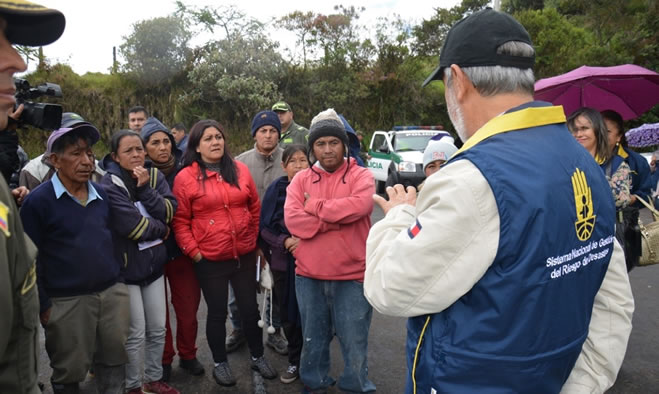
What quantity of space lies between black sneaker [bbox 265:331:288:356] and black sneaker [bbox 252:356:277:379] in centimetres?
41

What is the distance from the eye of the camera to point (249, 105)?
57.0ft

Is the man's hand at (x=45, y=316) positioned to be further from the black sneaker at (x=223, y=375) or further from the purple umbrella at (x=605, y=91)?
the purple umbrella at (x=605, y=91)

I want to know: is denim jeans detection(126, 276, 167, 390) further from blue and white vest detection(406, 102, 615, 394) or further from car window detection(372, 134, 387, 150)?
car window detection(372, 134, 387, 150)

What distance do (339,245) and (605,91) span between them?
3136 millimetres

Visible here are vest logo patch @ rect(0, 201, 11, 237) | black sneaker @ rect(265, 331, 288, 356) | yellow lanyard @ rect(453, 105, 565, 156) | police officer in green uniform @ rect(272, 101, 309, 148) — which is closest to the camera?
vest logo patch @ rect(0, 201, 11, 237)

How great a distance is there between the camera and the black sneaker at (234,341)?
4219 mm

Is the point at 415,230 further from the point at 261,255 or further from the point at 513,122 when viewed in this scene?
the point at 261,255

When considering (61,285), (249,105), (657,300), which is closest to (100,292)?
(61,285)

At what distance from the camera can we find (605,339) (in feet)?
5.11

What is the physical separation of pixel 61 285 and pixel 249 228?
1.39 m

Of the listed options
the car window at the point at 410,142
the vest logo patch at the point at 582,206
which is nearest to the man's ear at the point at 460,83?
the vest logo patch at the point at 582,206

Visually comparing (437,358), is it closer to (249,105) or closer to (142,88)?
(249,105)

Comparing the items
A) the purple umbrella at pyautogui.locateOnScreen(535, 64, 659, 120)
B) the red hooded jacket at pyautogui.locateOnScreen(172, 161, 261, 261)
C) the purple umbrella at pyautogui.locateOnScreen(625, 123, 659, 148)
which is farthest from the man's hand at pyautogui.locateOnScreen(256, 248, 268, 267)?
the purple umbrella at pyautogui.locateOnScreen(625, 123, 659, 148)

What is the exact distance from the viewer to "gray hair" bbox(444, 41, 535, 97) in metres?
1.40
